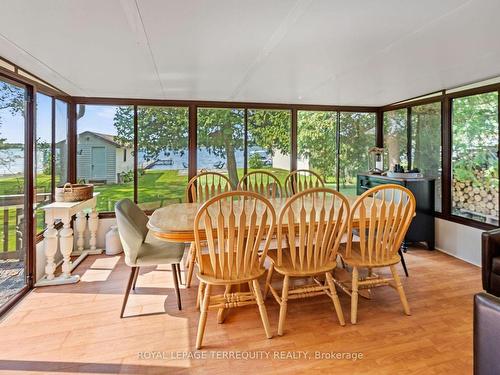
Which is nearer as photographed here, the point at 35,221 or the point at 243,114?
the point at 35,221

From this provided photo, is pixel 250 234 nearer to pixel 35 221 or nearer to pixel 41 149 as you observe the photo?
pixel 35 221

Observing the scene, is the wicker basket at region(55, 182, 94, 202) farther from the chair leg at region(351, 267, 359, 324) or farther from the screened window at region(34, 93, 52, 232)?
the chair leg at region(351, 267, 359, 324)

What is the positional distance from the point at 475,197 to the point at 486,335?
3.07 metres

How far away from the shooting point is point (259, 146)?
4809 mm

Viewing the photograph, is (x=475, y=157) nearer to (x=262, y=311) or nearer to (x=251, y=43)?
(x=251, y=43)

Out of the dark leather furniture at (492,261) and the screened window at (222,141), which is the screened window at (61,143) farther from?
the dark leather furniture at (492,261)

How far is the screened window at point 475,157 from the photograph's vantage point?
3432mm

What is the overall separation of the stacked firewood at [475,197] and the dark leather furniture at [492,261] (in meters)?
1.24

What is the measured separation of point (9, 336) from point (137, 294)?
957 mm

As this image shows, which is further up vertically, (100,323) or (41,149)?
(41,149)

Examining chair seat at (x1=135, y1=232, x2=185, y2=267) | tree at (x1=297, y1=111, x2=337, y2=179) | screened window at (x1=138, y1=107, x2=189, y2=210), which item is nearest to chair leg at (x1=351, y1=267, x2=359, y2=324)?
chair seat at (x1=135, y1=232, x2=185, y2=267)

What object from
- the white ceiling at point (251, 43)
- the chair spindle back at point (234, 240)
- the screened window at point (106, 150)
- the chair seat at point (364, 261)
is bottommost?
the chair seat at point (364, 261)

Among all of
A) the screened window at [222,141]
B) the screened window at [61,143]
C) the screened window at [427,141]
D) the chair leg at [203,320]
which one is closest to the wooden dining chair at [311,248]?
the chair leg at [203,320]

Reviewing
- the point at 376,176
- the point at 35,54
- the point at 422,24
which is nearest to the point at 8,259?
the point at 35,54
